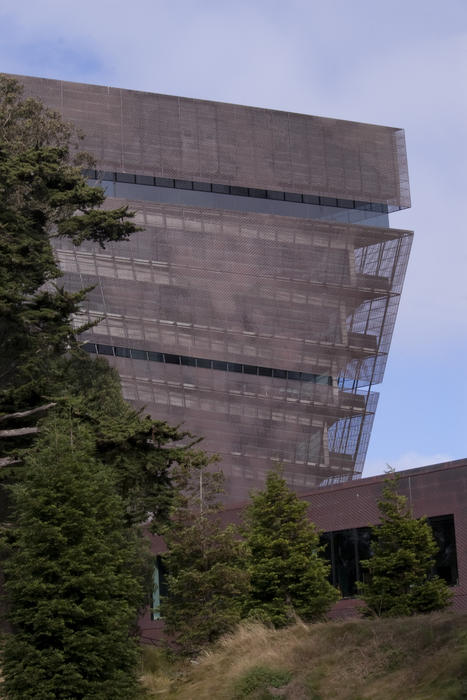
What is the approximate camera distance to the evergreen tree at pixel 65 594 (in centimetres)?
2439

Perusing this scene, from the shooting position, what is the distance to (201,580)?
3141 cm

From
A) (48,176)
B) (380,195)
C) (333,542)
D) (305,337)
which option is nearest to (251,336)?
(305,337)

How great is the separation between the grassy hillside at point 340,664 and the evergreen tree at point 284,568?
429 cm

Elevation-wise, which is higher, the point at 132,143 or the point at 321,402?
the point at 132,143

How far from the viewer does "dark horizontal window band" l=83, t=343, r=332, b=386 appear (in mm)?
72812

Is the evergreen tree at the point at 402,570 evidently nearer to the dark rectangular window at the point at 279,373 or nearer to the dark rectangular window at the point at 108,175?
the dark rectangular window at the point at 279,373

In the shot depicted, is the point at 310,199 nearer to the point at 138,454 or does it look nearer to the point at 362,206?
the point at 362,206

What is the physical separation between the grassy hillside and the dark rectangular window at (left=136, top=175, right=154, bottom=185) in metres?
49.7

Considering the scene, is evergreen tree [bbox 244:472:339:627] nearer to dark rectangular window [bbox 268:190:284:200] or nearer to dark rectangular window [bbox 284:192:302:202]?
dark rectangular window [bbox 268:190:284:200]

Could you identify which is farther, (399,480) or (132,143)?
(132,143)

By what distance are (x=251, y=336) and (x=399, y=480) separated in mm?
34345

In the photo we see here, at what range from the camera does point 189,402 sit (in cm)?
7369

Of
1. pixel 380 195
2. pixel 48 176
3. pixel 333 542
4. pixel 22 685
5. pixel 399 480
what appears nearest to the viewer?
pixel 22 685

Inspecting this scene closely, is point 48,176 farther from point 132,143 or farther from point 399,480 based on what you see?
point 132,143
